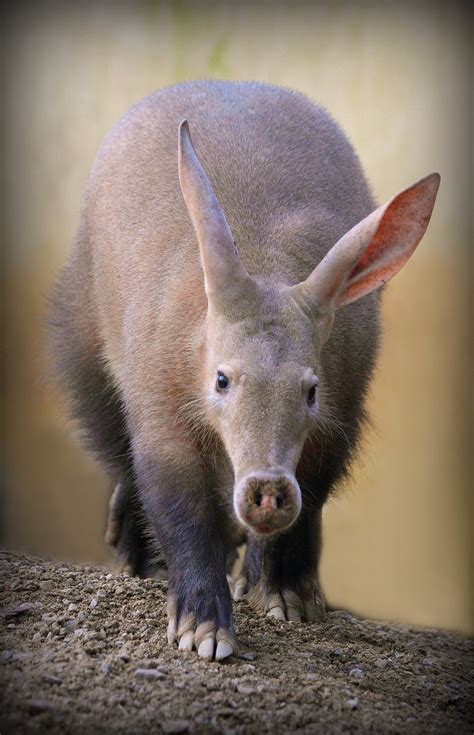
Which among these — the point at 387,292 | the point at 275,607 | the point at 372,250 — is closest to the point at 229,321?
the point at 372,250

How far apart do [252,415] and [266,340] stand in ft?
1.42

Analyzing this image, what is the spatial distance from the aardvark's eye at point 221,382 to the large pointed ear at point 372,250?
0.59 metres

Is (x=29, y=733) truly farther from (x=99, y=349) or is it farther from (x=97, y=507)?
(x=97, y=507)

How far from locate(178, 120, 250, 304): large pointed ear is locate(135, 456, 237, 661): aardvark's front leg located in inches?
39.0

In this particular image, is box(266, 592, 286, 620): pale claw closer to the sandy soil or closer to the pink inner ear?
the sandy soil

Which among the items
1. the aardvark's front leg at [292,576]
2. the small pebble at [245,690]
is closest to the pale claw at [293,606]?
the aardvark's front leg at [292,576]

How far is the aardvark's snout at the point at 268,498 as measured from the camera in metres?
5.03

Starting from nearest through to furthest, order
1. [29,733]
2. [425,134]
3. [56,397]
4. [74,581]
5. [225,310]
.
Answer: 1. [29,733]
2. [225,310]
3. [74,581]
4. [56,397]
5. [425,134]

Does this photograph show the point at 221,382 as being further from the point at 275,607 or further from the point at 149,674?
the point at 275,607

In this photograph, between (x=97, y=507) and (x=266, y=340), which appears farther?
(x=97, y=507)

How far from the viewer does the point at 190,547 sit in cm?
594

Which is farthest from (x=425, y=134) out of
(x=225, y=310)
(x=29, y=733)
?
(x=29, y=733)

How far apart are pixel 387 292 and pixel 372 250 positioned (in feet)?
16.7

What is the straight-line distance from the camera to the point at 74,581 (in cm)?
659
